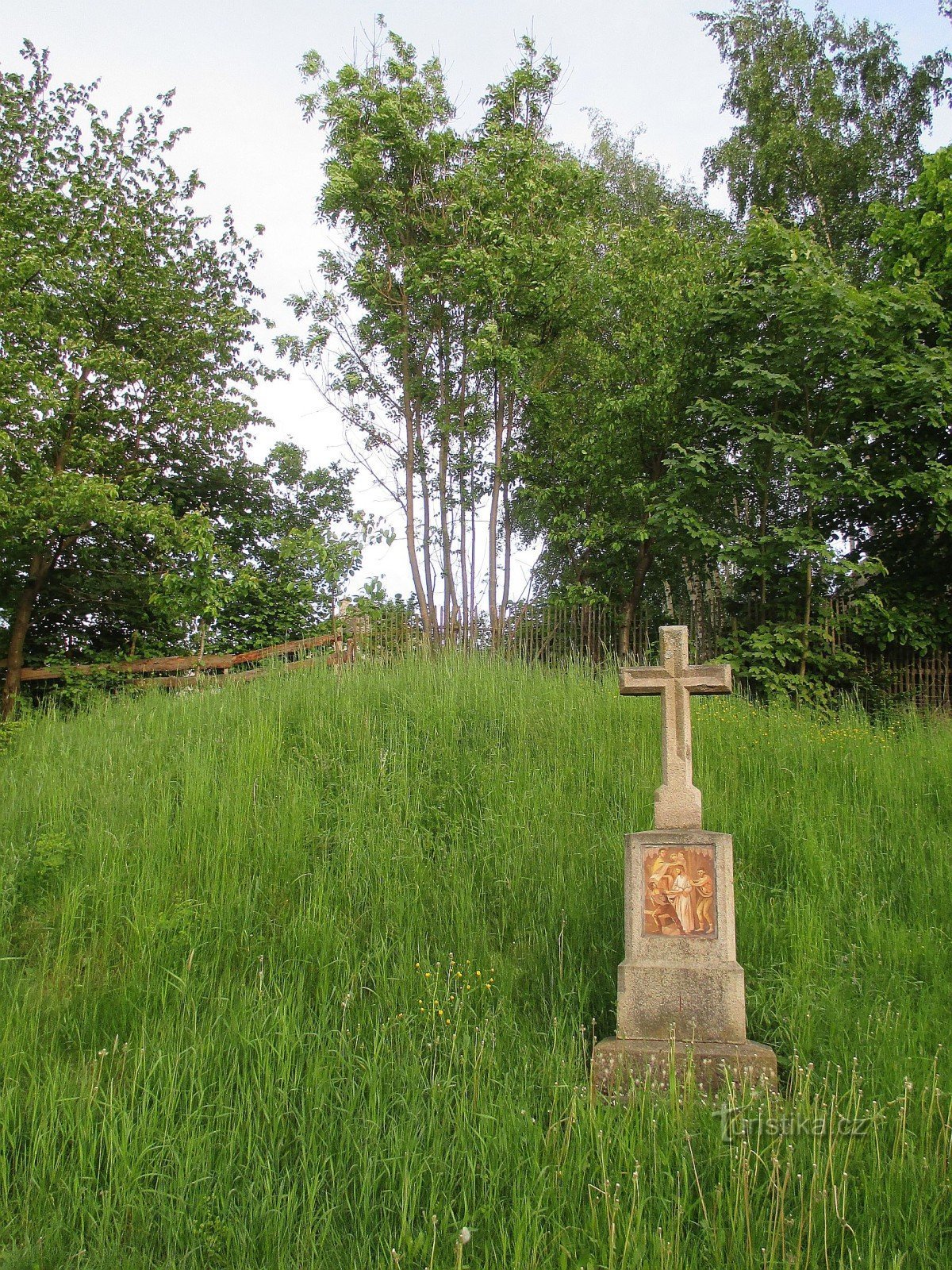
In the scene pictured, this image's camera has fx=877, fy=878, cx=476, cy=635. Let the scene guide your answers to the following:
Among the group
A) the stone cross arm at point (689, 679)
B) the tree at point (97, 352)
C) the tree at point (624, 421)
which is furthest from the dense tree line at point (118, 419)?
the stone cross arm at point (689, 679)

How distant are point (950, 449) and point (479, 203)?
29.1ft

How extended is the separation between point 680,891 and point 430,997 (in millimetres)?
1375

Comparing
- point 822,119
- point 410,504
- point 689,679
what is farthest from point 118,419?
point 822,119

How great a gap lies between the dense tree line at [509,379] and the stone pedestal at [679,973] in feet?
24.9

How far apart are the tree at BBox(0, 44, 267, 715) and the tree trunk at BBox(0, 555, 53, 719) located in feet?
0.09

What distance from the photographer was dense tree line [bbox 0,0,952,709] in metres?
12.1

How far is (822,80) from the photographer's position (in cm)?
1906

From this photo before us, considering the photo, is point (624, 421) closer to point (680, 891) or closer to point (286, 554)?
point (286, 554)

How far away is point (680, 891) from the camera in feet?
14.6

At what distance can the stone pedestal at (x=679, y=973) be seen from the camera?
4.07 metres

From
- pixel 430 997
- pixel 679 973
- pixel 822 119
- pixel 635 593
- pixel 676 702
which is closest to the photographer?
pixel 679 973

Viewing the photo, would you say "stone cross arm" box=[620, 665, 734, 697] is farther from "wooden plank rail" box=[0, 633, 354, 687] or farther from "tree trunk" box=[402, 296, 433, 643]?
"tree trunk" box=[402, 296, 433, 643]

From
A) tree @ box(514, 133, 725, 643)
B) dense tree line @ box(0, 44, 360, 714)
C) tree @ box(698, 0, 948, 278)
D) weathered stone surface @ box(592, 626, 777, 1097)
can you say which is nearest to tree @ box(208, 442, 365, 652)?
dense tree line @ box(0, 44, 360, 714)

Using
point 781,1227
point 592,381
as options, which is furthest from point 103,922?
point 592,381
